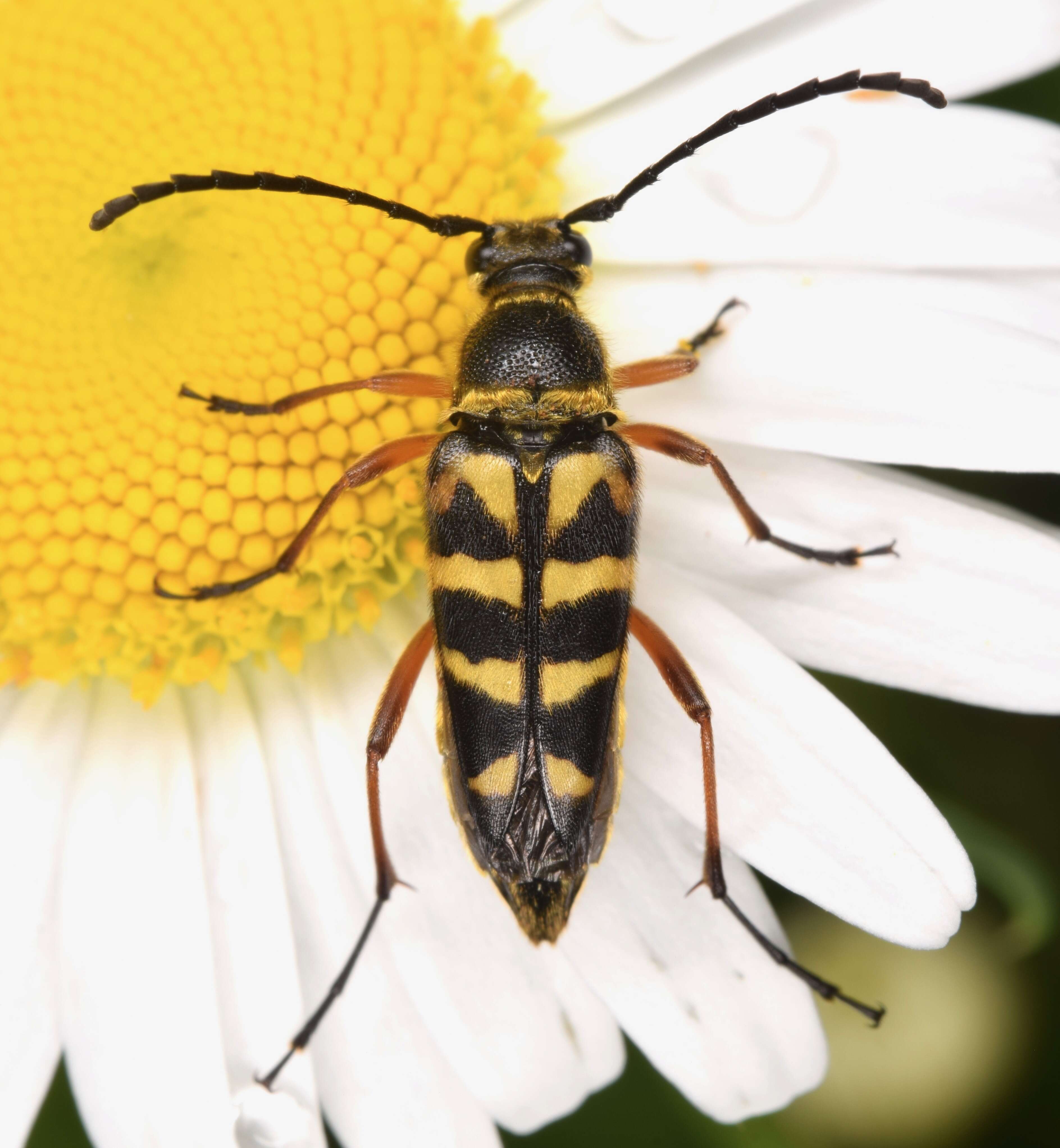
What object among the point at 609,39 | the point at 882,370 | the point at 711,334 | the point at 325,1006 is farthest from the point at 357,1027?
the point at 609,39

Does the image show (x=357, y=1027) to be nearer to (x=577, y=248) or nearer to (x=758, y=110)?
(x=577, y=248)

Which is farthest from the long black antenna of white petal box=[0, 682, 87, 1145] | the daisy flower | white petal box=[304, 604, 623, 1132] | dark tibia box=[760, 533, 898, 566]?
white petal box=[0, 682, 87, 1145]

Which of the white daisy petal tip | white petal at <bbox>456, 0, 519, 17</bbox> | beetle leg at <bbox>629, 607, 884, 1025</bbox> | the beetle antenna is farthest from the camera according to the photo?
white petal at <bbox>456, 0, 519, 17</bbox>

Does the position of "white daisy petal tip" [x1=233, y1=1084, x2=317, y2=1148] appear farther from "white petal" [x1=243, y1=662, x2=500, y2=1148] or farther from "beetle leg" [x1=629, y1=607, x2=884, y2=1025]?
"beetle leg" [x1=629, y1=607, x2=884, y2=1025]

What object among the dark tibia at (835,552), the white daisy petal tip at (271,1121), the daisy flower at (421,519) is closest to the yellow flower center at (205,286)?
the daisy flower at (421,519)

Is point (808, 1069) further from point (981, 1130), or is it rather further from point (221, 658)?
point (221, 658)

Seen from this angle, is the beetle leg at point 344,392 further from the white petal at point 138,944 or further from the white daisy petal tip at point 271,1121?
the white daisy petal tip at point 271,1121
